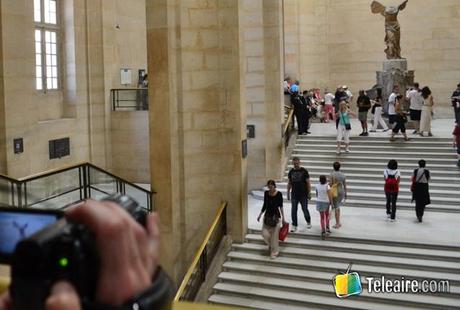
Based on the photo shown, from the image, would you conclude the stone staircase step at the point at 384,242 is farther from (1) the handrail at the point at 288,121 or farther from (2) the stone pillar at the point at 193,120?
(1) the handrail at the point at 288,121

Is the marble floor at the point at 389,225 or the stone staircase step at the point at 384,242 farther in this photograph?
the marble floor at the point at 389,225

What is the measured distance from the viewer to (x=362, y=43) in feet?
89.5

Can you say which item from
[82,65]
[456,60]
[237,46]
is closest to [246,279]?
[237,46]

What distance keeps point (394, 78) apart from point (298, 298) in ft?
42.2

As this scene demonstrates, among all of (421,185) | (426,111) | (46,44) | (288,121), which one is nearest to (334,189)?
(421,185)

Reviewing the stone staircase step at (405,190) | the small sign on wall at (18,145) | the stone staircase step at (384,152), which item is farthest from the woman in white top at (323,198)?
the small sign on wall at (18,145)

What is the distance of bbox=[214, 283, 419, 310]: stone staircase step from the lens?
10570mm

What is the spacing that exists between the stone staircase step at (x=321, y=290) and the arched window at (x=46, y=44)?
29.3ft

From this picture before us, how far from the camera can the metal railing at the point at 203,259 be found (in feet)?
37.4

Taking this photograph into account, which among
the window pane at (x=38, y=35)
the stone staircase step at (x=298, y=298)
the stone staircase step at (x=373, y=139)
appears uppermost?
the window pane at (x=38, y=35)

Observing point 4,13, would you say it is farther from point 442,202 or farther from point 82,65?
point 442,202

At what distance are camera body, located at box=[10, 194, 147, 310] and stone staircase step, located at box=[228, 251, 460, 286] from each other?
10141 millimetres

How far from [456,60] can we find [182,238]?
18.1 metres

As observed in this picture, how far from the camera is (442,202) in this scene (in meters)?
14.6
